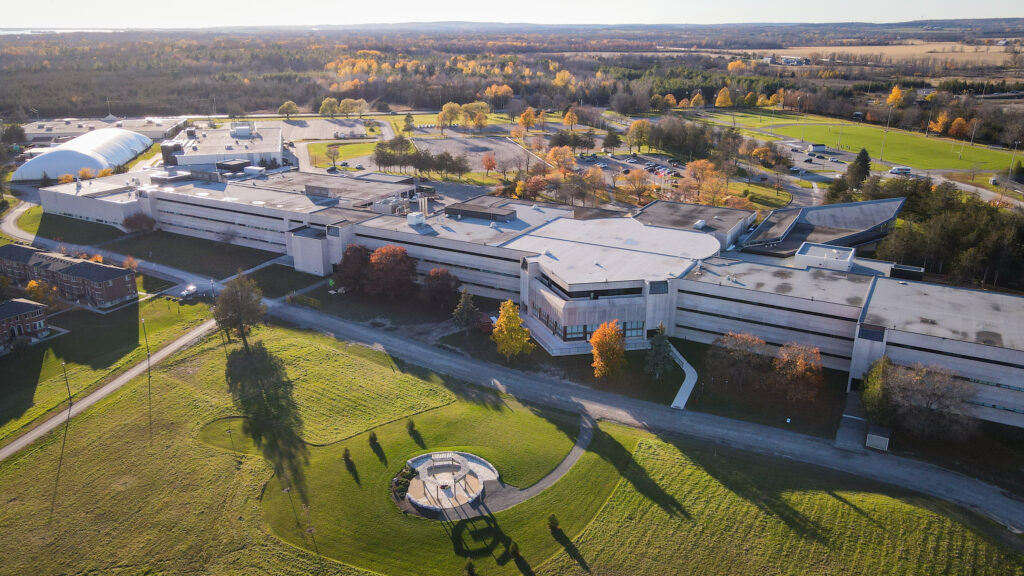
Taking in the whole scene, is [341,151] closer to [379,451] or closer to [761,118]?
[379,451]

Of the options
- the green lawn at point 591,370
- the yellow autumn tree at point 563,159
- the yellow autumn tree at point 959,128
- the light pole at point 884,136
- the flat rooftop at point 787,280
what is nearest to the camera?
the green lawn at point 591,370

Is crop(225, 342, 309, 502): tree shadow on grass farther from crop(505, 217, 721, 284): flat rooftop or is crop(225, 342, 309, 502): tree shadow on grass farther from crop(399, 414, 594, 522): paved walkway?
crop(505, 217, 721, 284): flat rooftop

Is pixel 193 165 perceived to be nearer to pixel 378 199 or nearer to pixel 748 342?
pixel 378 199

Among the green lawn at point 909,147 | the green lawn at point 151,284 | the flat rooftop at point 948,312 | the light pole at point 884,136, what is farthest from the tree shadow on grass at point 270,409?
the light pole at point 884,136

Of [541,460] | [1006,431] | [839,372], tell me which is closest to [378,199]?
[541,460]

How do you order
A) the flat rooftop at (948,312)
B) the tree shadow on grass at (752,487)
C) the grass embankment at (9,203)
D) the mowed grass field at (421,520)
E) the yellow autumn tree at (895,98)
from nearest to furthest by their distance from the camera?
the mowed grass field at (421,520)
the tree shadow on grass at (752,487)
the flat rooftop at (948,312)
the grass embankment at (9,203)
the yellow autumn tree at (895,98)

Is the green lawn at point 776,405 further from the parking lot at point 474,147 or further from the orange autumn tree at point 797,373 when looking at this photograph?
the parking lot at point 474,147

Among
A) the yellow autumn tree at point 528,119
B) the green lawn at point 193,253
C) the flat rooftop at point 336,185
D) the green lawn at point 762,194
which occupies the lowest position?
the green lawn at point 193,253
